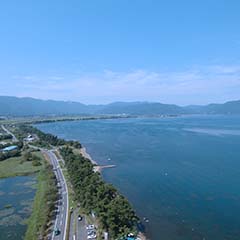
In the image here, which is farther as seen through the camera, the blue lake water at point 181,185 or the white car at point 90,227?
the blue lake water at point 181,185

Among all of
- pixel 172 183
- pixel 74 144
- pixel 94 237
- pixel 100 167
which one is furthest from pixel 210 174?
pixel 74 144

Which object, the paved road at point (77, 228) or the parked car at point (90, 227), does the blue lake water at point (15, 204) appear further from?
the parked car at point (90, 227)

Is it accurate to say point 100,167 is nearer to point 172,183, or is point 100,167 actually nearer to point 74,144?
point 172,183

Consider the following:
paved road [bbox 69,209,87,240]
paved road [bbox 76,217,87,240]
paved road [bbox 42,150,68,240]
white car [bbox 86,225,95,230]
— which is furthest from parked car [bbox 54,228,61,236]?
white car [bbox 86,225,95,230]

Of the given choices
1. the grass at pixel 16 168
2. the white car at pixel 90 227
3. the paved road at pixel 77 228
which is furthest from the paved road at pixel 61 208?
the grass at pixel 16 168

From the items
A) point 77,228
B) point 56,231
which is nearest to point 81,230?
point 77,228

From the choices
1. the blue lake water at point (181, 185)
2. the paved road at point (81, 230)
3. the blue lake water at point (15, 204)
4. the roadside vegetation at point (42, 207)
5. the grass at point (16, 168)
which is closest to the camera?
the paved road at point (81, 230)

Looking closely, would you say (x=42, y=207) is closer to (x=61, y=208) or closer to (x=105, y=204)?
(x=61, y=208)
